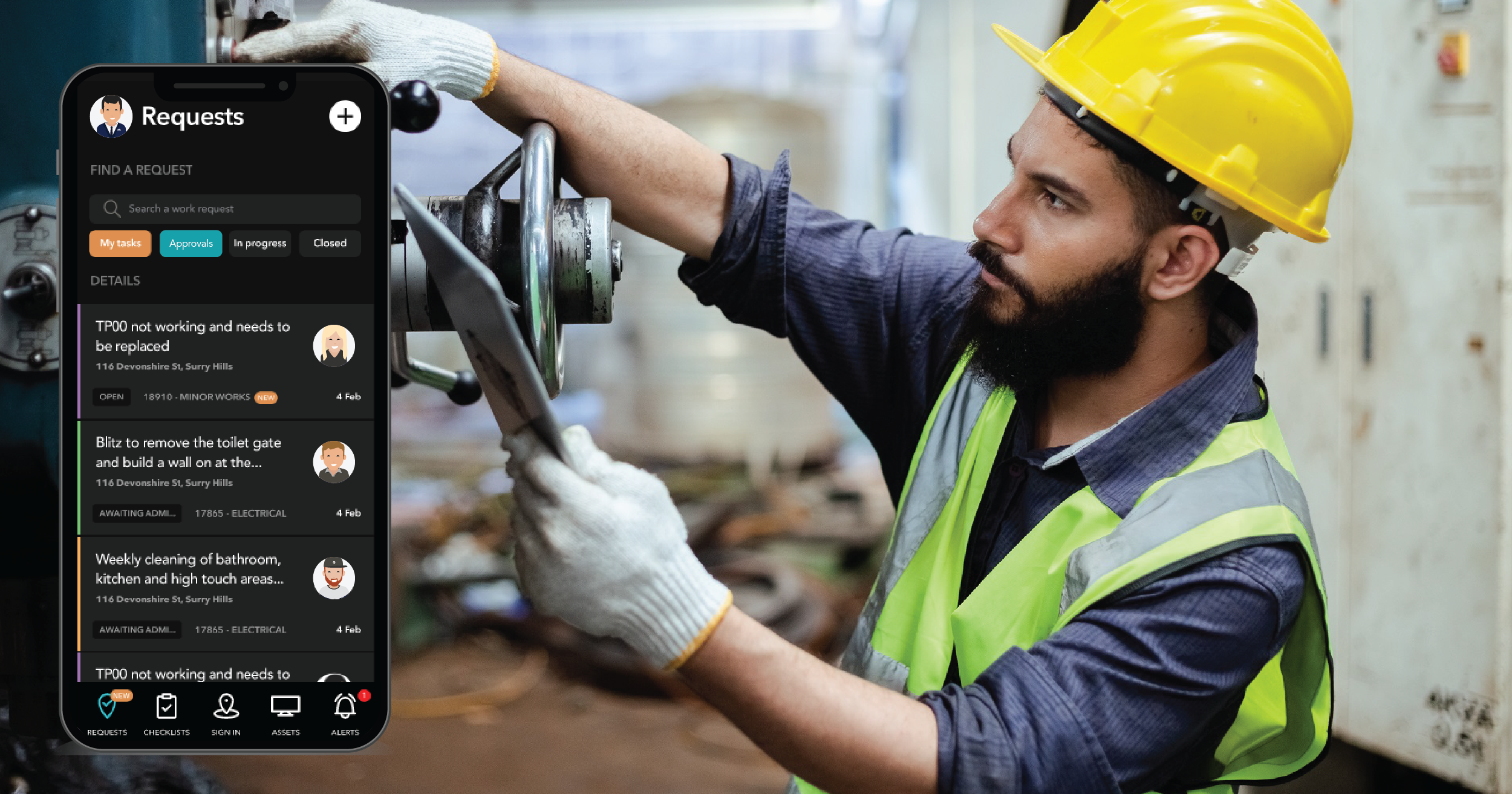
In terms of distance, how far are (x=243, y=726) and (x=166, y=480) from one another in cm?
16

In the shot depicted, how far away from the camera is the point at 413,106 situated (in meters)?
0.80

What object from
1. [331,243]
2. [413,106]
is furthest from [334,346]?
[413,106]

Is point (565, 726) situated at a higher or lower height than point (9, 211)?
lower

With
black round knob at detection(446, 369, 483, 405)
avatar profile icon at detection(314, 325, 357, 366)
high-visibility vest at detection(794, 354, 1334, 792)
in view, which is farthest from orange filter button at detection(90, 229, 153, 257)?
high-visibility vest at detection(794, 354, 1334, 792)

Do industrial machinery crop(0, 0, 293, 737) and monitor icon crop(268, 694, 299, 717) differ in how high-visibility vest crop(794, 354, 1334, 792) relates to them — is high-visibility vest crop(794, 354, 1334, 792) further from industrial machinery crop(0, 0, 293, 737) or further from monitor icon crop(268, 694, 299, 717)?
industrial machinery crop(0, 0, 293, 737)

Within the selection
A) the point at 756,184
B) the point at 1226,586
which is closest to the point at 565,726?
the point at 756,184

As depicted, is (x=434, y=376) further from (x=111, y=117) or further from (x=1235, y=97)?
(x=1235, y=97)

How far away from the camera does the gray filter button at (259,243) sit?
75 cm

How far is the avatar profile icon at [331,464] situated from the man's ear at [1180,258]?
3.07 feet

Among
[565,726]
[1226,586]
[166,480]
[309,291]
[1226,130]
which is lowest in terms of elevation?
A: [565,726]

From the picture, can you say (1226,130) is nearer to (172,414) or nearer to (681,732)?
(172,414)

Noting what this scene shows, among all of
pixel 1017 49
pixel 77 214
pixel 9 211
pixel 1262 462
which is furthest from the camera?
pixel 1017 49

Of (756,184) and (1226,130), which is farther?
(756,184)

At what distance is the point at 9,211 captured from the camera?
884mm
